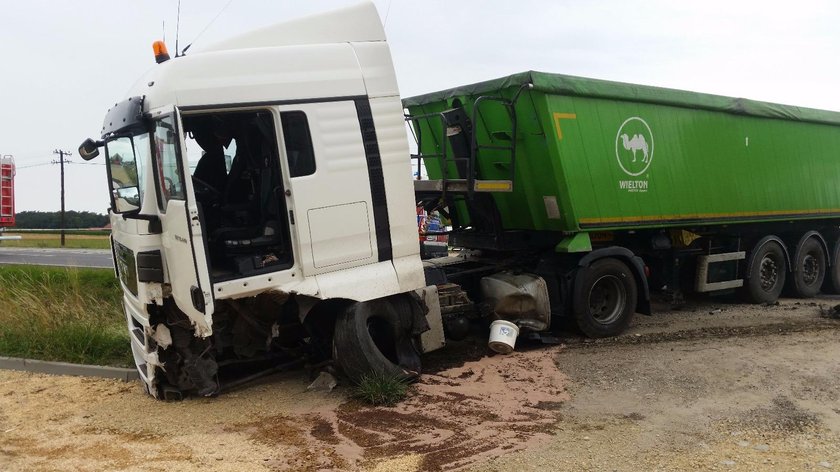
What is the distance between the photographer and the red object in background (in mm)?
20047

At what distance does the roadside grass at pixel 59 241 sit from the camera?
31.2m

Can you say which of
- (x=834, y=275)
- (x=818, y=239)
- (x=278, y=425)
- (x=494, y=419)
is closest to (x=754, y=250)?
(x=818, y=239)

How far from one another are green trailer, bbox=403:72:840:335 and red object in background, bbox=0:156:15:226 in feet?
54.4

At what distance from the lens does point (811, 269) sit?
11.2 meters

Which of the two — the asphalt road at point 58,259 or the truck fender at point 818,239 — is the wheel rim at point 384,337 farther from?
the asphalt road at point 58,259

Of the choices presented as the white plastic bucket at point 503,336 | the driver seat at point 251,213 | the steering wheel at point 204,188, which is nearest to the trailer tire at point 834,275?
the white plastic bucket at point 503,336

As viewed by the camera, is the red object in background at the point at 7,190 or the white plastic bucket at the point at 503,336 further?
the red object in background at the point at 7,190

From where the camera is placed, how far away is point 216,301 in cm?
518

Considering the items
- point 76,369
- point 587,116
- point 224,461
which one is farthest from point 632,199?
point 76,369

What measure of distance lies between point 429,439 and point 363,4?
3652 millimetres

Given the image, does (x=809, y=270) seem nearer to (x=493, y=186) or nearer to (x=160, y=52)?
(x=493, y=186)

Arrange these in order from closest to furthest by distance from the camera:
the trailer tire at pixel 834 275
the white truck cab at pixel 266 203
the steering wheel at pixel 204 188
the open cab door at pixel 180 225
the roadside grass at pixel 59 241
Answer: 1. the open cab door at pixel 180 225
2. the white truck cab at pixel 266 203
3. the steering wheel at pixel 204 188
4. the trailer tire at pixel 834 275
5. the roadside grass at pixel 59 241

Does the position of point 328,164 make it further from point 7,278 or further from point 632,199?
point 7,278

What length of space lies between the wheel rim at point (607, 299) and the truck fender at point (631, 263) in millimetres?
257
